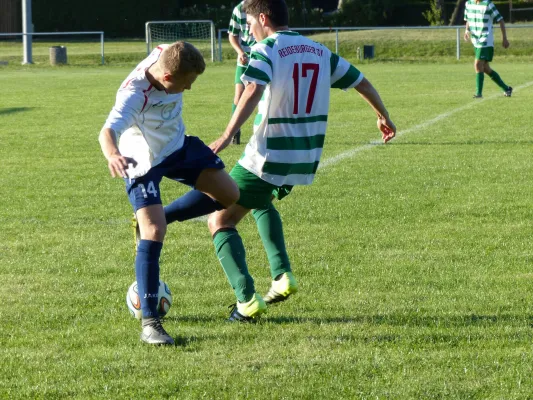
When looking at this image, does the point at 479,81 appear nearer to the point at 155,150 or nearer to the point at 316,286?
the point at 316,286

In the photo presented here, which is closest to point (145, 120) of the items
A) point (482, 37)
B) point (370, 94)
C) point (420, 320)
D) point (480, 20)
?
point (370, 94)

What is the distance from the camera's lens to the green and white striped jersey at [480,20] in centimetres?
1799

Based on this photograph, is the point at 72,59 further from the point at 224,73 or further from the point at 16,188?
the point at 16,188

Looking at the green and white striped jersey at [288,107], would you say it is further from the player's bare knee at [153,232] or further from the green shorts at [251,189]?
the player's bare knee at [153,232]

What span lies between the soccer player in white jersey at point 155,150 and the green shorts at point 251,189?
12cm

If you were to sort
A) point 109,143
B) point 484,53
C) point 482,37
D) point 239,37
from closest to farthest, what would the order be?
1. point 109,143
2. point 239,37
3. point 484,53
4. point 482,37

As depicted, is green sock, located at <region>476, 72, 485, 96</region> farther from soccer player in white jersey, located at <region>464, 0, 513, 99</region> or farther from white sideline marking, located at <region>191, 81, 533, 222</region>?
white sideline marking, located at <region>191, 81, 533, 222</region>

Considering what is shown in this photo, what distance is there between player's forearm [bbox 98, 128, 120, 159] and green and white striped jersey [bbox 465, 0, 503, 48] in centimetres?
1431

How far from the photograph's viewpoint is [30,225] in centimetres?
749

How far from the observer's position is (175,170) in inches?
193

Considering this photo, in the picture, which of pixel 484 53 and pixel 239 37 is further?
pixel 484 53

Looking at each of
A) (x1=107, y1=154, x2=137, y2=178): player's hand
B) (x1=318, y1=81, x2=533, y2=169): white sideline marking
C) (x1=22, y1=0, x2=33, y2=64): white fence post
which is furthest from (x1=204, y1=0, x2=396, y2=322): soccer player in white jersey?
(x1=22, y1=0, x2=33, y2=64): white fence post

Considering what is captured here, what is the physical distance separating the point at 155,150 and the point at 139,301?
742mm

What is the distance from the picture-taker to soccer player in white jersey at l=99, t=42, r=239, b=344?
4492 millimetres
